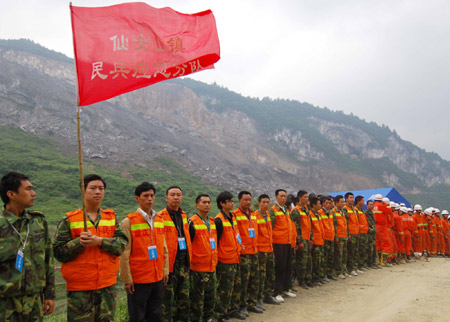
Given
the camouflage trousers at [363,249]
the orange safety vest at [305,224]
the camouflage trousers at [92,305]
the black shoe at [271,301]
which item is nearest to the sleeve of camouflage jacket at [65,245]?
the camouflage trousers at [92,305]

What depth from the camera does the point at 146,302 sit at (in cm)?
362

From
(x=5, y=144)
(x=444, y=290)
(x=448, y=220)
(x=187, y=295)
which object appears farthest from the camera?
(x=5, y=144)

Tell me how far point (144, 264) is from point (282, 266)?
3.39m

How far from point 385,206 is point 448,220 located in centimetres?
653

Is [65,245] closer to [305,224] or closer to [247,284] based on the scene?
[247,284]

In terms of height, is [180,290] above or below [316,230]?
below

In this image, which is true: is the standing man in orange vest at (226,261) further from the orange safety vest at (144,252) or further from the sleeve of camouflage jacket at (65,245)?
the sleeve of camouflage jacket at (65,245)

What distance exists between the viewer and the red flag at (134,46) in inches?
126

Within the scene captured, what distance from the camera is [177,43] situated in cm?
382

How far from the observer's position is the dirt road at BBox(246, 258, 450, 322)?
16.3 feet

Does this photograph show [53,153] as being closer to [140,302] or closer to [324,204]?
[324,204]

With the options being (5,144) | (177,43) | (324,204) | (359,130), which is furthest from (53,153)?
(359,130)

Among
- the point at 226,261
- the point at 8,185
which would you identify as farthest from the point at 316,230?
the point at 8,185

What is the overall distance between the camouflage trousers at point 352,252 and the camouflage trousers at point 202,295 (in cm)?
543
